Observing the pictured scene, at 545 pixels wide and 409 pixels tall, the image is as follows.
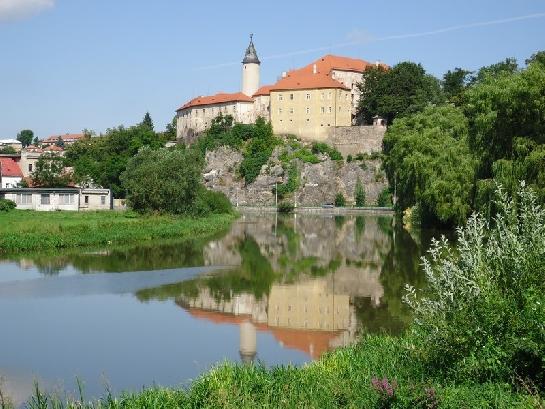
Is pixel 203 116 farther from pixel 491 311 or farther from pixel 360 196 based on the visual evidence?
pixel 491 311

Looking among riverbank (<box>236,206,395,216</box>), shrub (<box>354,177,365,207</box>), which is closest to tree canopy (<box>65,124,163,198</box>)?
riverbank (<box>236,206,395,216</box>)

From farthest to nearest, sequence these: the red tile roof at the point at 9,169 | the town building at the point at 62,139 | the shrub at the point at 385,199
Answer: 1. the town building at the point at 62,139
2. the shrub at the point at 385,199
3. the red tile roof at the point at 9,169

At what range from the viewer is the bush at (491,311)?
961 cm

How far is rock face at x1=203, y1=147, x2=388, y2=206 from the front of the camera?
86.3 metres

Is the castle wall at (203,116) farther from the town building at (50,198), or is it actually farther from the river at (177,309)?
the river at (177,309)

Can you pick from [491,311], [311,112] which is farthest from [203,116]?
[491,311]

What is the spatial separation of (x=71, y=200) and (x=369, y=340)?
161ft

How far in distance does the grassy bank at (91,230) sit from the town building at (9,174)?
19516 mm

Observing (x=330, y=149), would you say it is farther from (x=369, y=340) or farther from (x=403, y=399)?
(x=403, y=399)

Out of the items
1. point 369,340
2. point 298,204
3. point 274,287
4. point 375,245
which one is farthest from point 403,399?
point 298,204

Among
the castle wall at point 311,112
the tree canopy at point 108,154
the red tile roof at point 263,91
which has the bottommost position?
the tree canopy at point 108,154

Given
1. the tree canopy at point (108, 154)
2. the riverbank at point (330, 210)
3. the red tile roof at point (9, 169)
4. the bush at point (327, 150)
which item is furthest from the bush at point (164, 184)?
the bush at point (327, 150)

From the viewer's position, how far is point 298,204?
86.1m

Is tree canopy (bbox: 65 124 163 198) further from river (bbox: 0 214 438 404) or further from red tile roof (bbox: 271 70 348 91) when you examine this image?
river (bbox: 0 214 438 404)
